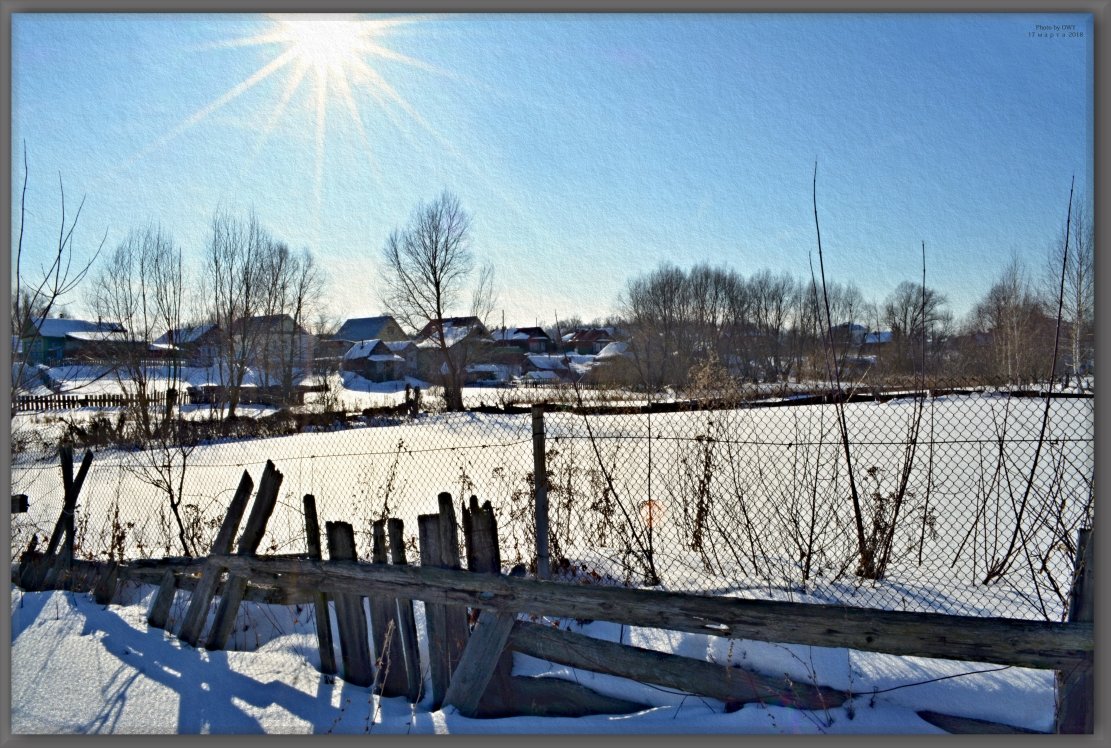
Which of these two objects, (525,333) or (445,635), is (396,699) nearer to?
(445,635)

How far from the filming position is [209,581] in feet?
13.9

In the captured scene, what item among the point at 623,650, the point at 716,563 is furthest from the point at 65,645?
the point at 716,563

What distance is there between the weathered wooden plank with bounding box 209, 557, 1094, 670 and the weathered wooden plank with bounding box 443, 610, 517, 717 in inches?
5.5

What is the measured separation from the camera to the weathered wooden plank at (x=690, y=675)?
3195mm

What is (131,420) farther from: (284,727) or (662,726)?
(662,726)

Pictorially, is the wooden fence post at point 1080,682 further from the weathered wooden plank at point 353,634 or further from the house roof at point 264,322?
the house roof at point 264,322

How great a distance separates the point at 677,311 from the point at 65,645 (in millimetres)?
34458

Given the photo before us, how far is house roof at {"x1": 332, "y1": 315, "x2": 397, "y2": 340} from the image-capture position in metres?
64.8

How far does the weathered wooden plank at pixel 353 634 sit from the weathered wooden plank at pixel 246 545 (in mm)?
516

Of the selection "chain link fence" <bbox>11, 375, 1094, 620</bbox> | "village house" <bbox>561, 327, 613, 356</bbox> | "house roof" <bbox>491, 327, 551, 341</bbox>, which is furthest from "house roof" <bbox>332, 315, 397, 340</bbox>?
"chain link fence" <bbox>11, 375, 1094, 620</bbox>

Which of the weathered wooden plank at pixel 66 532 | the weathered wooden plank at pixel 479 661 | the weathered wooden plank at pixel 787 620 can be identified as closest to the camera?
the weathered wooden plank at pixel 787 620

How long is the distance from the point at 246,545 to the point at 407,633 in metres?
1.28

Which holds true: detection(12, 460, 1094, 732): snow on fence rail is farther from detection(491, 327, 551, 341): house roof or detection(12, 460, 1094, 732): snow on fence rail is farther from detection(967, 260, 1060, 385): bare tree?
detection(491, 327, 551, 341): house roof

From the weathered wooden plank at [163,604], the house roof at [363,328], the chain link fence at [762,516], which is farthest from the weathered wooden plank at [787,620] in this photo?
the house roof at [363,328]
